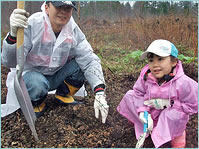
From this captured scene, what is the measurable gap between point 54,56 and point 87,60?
301 millimetres

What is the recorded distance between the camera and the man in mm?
1790

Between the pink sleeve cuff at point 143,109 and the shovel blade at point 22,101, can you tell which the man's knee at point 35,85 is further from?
the pink sleeve cuff at point 143,109

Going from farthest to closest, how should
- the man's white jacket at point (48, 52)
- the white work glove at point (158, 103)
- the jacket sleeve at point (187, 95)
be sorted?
1. the man's white jacket at point (48, 52)
2. the white work glove at point (158, 103)
3. the jacket sleeve at point (187, 95)

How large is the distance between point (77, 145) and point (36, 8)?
135 inches

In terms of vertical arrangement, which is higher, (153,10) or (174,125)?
(153,10)

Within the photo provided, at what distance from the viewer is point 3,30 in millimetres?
6090

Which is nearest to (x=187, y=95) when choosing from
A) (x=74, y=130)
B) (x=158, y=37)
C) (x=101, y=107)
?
(x=101, y=107)

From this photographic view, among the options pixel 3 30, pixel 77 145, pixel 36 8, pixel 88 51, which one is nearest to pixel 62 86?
pixel 88 51

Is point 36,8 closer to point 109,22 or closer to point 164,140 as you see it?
point 164,140

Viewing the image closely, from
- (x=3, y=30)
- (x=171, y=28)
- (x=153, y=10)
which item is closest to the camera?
(x=171, y=28)

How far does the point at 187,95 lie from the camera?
5.00 ft

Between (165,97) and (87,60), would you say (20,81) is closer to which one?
(87,60)

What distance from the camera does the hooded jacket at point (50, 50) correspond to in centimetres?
184

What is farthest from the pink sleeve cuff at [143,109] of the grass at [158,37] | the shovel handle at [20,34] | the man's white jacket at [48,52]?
the grass at [158,37]
